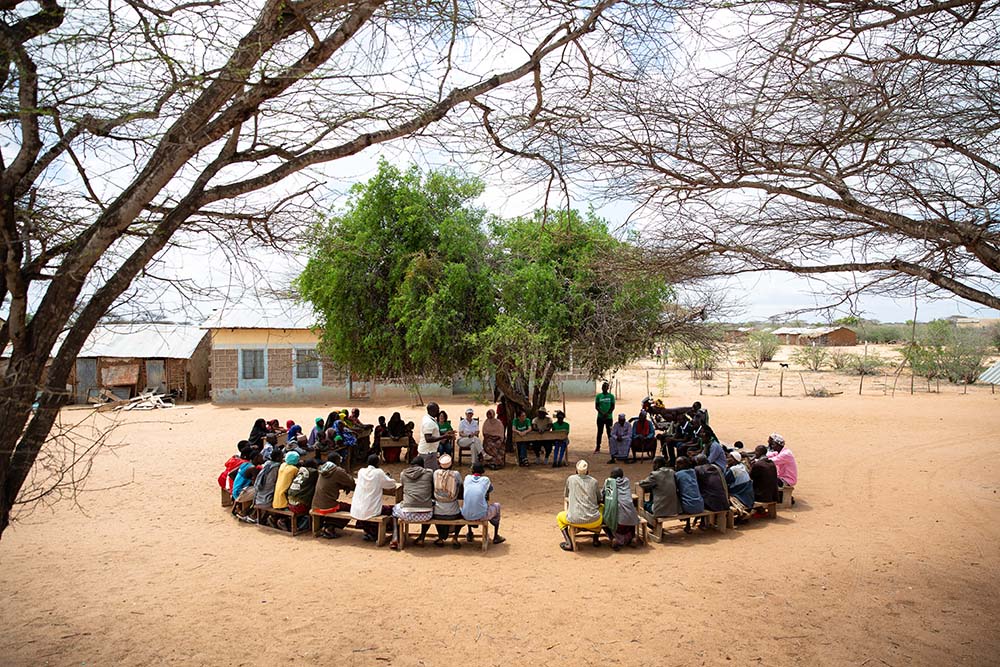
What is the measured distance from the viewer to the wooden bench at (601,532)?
838cm

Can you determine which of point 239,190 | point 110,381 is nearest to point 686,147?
point 239,190

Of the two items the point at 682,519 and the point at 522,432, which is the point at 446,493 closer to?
the point at 682,519

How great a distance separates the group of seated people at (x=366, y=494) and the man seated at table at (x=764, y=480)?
3952 millimetres

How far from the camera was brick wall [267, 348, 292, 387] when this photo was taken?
88.4 feet

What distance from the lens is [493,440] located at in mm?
13570

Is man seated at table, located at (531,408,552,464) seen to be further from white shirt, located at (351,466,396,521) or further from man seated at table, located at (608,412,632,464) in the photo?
white shirt, located at (351,466,396,521)

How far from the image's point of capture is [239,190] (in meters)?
4.46

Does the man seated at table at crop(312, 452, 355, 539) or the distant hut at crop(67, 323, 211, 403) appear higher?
the distant hut at crop(67, 323, 211, 403)

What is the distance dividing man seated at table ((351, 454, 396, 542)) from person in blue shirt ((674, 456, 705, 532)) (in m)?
3.88

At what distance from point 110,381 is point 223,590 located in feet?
77.8

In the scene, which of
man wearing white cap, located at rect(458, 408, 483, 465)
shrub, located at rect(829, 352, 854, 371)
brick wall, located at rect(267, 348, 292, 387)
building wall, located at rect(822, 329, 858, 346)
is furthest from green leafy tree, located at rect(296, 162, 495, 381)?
building wall, located at rect(822, 329, 858, 346)

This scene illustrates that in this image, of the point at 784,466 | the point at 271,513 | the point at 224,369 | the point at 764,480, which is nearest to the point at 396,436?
the point at 271,513

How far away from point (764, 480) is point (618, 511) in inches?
111

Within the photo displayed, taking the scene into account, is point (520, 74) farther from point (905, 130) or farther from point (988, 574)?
point (988, 574)
